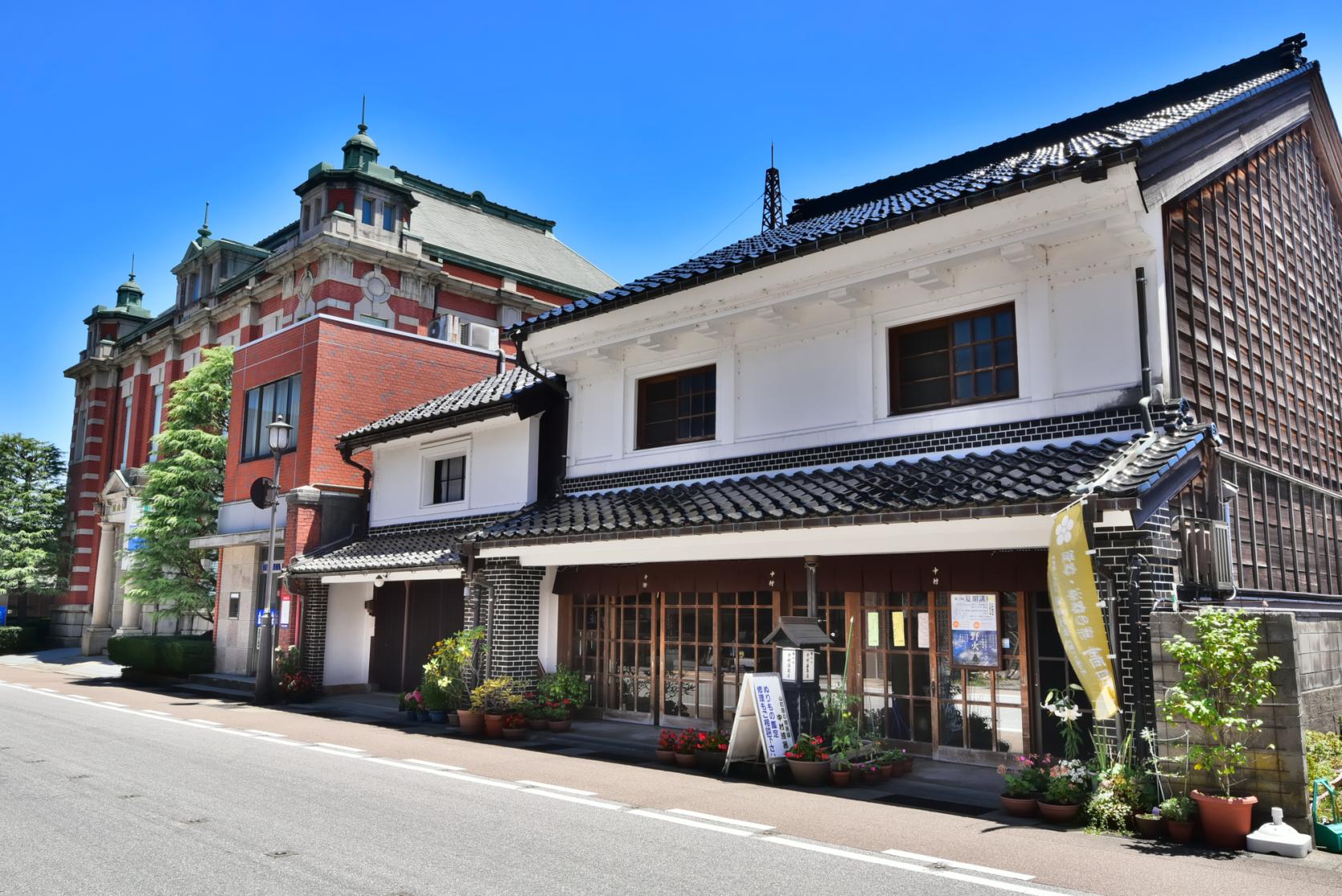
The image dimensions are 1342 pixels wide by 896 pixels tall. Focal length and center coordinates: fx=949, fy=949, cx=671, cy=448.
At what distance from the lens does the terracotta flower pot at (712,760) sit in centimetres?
1156

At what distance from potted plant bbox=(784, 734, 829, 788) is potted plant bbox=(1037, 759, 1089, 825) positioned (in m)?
2.54

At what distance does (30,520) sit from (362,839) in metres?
43.1

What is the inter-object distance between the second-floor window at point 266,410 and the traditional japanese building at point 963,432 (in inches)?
276

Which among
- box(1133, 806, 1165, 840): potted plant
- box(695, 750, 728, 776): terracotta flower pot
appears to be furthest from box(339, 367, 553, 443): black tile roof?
box(1133, 806, 1165, 840): potted plant

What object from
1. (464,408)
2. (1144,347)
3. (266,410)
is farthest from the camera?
(266,410)

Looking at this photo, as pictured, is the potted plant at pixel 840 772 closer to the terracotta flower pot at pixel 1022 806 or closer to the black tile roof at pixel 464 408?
the terracotta flower pot at pixel 1022 806

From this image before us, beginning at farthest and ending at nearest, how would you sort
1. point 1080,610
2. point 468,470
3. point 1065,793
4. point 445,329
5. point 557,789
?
point 445,329 → point 468,470 → point 557,789 → point 1080,610 → point 1065,793

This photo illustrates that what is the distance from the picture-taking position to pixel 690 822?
28.8ft

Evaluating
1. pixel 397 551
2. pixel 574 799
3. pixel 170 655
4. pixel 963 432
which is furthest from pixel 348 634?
pixel 963 432

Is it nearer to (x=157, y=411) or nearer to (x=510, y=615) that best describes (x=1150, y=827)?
(x=510, y=615)

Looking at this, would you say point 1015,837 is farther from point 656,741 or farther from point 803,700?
point 656,741

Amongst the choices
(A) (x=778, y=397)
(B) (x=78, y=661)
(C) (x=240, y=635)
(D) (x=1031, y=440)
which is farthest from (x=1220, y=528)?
(B) (x=78, y=661)

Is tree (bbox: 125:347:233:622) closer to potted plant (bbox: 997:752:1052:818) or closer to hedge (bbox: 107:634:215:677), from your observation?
hedge (bbox: 107:634:215:677)

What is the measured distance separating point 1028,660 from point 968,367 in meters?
3.75
